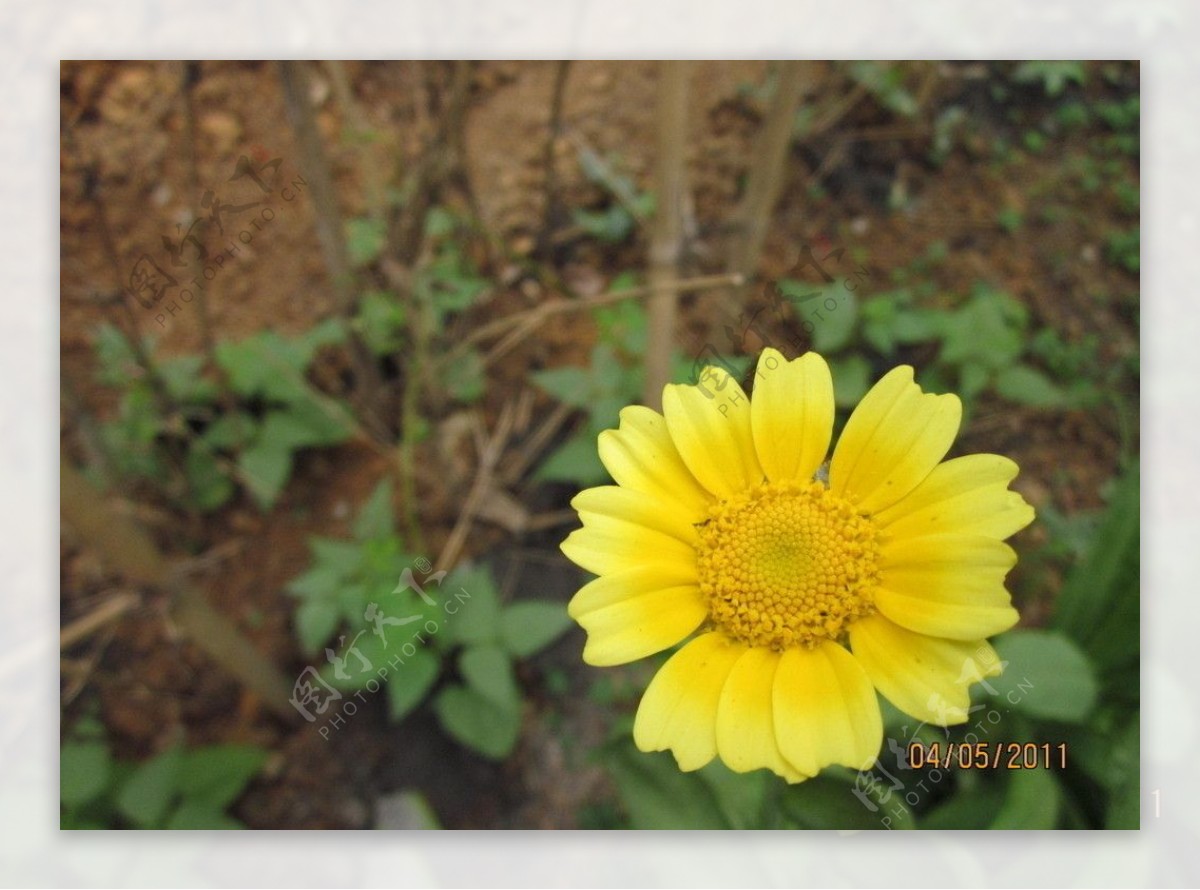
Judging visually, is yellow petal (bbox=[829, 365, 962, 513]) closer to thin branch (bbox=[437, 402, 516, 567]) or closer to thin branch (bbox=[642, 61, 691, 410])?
thin branch (bbox=[642, 61, 691, 410])

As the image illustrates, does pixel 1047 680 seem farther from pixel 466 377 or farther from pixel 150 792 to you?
pixel 150 792

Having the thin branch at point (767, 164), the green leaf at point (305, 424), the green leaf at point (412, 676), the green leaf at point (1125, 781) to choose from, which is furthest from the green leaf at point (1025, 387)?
the green leaf at point (305, 424)

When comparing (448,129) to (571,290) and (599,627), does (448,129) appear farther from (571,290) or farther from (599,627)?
(599,627)

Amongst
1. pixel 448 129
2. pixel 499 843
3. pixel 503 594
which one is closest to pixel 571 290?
pixel 448 129

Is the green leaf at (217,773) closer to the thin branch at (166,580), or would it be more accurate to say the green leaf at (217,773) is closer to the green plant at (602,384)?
the thin branch at (166,580)

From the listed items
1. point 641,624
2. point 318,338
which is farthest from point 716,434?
point 318,338
